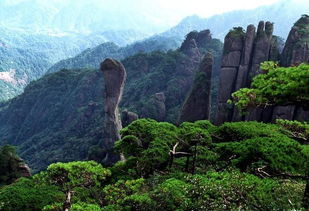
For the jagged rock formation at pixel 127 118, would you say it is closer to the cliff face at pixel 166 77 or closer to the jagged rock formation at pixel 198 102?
the jagged rock formation at pixel 198 102

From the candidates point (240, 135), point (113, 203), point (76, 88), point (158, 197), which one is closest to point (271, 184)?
point (158, 197)

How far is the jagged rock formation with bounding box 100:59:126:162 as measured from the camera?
61.8 m

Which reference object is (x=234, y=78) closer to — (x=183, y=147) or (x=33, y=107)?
(x=183, y=147)

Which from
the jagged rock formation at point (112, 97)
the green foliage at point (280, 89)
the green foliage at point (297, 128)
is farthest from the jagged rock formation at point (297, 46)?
the green foliage at point (280, 89)

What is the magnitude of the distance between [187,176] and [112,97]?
42366mm

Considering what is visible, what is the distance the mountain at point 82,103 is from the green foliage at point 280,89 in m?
60.9

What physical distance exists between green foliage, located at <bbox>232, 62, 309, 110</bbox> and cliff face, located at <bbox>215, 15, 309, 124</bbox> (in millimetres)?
37692

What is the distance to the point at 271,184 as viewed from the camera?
1725 cm

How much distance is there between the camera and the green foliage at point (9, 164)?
47250mm

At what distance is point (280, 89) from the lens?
16.3m

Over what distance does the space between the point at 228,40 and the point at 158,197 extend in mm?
46947

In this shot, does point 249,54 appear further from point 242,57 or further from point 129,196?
point 129,196

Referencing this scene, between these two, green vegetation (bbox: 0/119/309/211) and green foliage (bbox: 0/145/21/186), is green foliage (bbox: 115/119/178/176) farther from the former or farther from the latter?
green foliage (bbox: 0/145/21/186)

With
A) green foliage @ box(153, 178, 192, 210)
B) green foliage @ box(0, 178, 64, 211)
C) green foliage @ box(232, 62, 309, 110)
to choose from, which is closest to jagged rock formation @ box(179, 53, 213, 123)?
green foliage @ box(0, 178, 64, 211)
